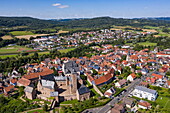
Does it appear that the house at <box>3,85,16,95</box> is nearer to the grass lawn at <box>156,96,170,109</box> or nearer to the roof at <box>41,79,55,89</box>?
the roof at <box>41,79,55,89</box>

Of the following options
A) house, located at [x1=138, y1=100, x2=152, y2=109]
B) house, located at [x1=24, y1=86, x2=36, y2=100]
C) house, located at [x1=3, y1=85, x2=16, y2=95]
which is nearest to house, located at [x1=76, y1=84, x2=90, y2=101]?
house, located at [x1=24, y1=86, x2=36, y2=100]

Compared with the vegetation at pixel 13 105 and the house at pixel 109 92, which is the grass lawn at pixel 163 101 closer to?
the house at pixel 109 92

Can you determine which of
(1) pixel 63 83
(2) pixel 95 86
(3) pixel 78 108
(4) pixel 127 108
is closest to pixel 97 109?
(3) pixel 78 108

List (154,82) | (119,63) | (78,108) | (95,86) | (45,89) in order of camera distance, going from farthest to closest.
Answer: (119,63), (154,82), (95,86), (45,89), (78,108)

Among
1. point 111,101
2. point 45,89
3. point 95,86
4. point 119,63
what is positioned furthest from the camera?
point 119,63

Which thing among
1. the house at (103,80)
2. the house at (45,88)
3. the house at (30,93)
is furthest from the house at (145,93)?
the house at (30,93)

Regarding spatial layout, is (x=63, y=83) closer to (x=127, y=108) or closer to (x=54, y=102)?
(x=54, y=102)

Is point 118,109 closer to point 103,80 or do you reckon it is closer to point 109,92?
point 109,92

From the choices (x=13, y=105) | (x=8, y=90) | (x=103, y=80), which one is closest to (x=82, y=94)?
(x=103, y=80)
